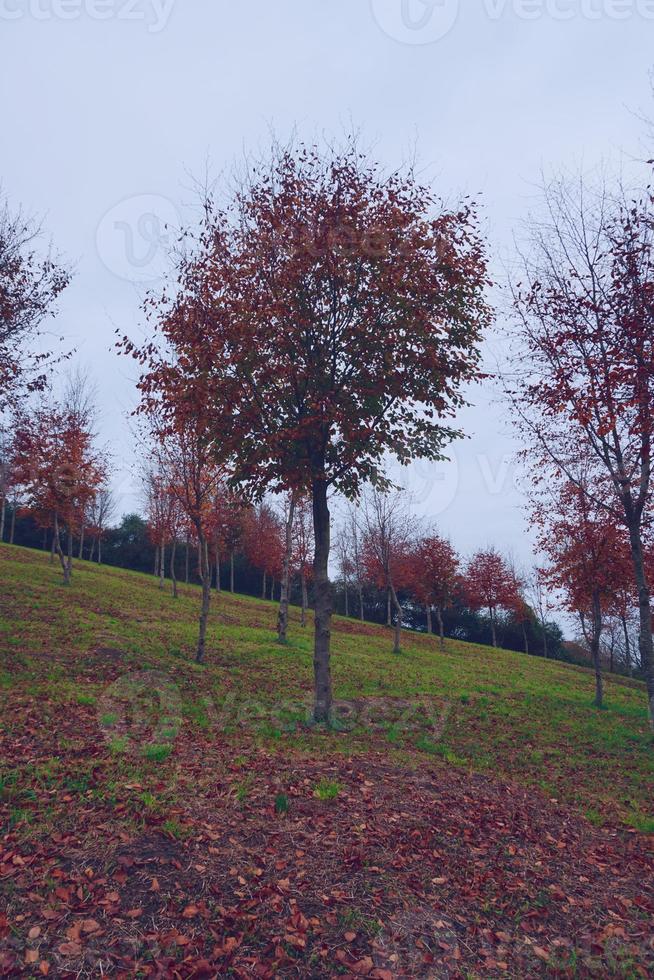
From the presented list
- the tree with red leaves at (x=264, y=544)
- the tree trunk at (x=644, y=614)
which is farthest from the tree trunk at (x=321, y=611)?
the tree with red leaves at (x=264, y=544)

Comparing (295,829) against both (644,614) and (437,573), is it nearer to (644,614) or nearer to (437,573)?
(644,614)

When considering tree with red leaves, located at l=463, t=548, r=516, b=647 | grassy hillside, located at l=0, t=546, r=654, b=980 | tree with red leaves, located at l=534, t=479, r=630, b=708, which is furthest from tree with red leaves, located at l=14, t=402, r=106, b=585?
tree with red leaves, located at l=463, t=548, r=516, b=647

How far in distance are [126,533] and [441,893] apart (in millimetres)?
63398

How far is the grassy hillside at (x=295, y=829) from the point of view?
15.7 feet

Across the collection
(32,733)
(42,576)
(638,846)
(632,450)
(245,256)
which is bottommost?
(638,846)

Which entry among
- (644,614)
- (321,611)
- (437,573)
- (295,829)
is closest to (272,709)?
(321,611)

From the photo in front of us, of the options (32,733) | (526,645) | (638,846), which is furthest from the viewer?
(526,645)

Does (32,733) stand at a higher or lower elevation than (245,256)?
lower

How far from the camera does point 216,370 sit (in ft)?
35.3

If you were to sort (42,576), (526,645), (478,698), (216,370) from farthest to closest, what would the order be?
(526,645) → (42,576) → (478,698) → (216,370)

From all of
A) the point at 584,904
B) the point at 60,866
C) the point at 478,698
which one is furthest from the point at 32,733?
the point at 478,698

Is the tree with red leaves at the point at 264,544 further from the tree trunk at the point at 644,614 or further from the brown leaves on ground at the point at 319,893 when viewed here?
the brown leaves on ground at the point at 319,893

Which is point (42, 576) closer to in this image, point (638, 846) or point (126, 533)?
point (638, 846)

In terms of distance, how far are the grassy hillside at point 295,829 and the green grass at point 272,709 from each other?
8 cm
